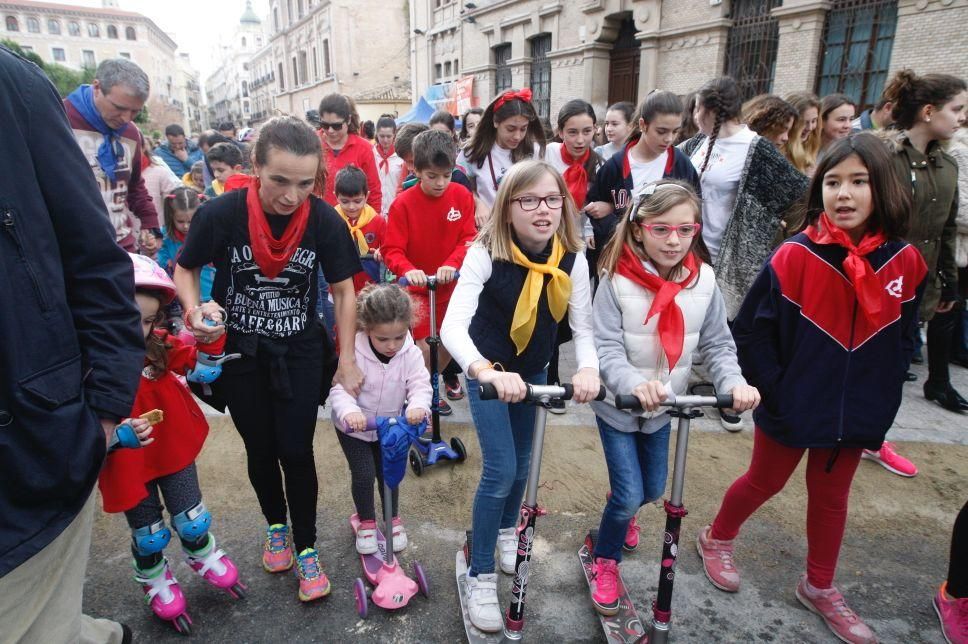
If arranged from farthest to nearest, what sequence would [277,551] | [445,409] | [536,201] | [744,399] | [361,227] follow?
[361,227]
[445,409]
[277,551]
[536,201]
[744,399]

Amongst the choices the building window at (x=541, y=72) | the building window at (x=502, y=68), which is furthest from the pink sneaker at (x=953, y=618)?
the building window at (x=502, y=68)

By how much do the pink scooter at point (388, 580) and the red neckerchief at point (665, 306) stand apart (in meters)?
1.15

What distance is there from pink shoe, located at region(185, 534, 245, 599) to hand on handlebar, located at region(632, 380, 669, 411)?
199cm

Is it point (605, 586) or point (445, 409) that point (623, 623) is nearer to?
point (605, 586)

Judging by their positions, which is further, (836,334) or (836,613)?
(836,613)

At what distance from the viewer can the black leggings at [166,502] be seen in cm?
240

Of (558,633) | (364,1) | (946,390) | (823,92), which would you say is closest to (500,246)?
(558,633)

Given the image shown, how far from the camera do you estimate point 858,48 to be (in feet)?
38.0

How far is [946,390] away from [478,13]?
23.3 metres

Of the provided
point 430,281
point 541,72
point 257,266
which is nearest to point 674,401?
point 257,266

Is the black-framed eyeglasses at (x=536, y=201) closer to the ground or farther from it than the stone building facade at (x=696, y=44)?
closer to the ground

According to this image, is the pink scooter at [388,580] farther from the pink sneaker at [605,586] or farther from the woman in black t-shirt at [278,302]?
the pink sneaker at [605,586]

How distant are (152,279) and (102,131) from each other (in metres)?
2.49

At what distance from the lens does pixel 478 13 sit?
23453mm
